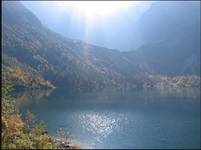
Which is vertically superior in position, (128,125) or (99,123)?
(99,123)

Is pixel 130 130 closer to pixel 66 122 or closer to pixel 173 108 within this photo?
pixel 66 122

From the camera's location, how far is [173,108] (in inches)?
5733

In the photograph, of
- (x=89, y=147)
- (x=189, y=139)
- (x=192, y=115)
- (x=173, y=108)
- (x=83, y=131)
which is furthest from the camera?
(x=173, y=108)

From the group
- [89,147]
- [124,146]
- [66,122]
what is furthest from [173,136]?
[66,122]

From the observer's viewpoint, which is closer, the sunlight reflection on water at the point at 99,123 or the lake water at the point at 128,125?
the lake water at the point at 128,125

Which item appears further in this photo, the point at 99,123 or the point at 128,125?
the point at 99,123

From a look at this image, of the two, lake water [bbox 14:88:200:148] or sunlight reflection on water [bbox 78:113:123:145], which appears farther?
sunlight reflection on water [bbox 78:113:123:145]

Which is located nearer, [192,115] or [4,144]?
[4,144]

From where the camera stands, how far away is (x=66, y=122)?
344 feet

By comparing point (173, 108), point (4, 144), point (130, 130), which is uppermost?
point (173, 108)

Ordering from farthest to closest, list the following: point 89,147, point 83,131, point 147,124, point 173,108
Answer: point 173,108 → point 147,124 → point 83,131 → point 89,147

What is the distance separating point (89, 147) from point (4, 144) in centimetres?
4370

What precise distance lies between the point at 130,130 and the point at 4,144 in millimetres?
65485

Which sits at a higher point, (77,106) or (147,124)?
(77,106)
